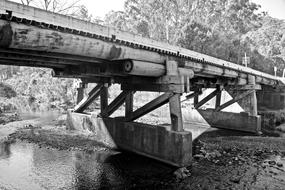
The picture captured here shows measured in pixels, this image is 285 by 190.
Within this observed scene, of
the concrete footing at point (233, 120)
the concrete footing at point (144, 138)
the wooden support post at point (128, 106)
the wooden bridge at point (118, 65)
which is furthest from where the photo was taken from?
the concrete footing at point (233, 120)

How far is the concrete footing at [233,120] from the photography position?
652 inches

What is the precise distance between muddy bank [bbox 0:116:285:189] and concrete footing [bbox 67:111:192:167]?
1.23 ft

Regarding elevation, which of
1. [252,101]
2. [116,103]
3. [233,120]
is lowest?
[233,120]

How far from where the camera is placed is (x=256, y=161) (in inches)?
399

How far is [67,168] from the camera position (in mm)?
9125

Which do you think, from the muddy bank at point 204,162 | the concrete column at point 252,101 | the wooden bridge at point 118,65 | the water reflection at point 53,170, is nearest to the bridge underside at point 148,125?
the wooden bridge at point 118,65

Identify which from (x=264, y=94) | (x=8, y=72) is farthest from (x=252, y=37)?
(x=8, y=72)

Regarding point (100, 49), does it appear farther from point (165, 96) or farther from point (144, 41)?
point (165, 96)

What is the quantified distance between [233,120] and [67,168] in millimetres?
13280

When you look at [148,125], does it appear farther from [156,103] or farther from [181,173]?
[181,173]

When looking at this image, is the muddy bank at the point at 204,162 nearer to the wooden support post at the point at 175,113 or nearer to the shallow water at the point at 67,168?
the shallow water at the point at 67,168

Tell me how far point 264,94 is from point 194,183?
21092mm

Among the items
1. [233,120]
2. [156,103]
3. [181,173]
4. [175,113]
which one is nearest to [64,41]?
[156,103]

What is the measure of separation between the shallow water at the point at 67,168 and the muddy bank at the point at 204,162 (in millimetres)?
45
